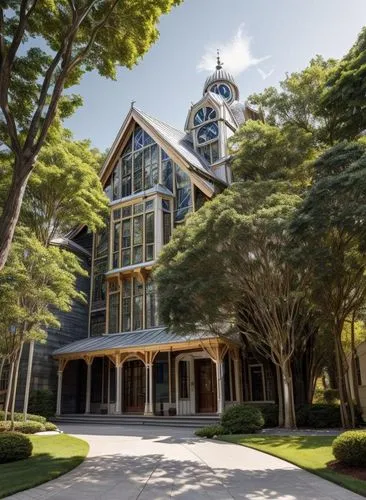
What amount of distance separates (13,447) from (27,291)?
6.51 meters

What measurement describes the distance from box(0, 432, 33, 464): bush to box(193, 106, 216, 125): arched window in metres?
23.0

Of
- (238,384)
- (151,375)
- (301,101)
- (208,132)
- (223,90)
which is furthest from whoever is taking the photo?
(223,90)

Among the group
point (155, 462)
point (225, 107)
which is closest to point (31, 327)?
point (155, 462)

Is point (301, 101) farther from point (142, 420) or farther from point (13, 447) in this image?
point (13, 447)

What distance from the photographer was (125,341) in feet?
75.6

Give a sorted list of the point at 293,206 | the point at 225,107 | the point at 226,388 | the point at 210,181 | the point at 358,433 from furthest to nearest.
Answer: the point at 225,107
the point at 210,181
the point at 226,388
the point at 293,206
the point at 358,433

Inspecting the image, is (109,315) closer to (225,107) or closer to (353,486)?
(225,107)

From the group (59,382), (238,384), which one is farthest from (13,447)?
(59,382)

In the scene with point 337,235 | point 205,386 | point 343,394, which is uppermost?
point 337,235

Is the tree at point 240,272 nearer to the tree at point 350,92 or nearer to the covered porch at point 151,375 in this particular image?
the tree at point 350,92

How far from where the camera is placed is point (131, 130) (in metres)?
28.8

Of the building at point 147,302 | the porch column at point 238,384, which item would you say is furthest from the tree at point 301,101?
the porch column at point 238,384

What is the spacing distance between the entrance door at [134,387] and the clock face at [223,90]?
79.9 feet

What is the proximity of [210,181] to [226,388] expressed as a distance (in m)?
11.3
